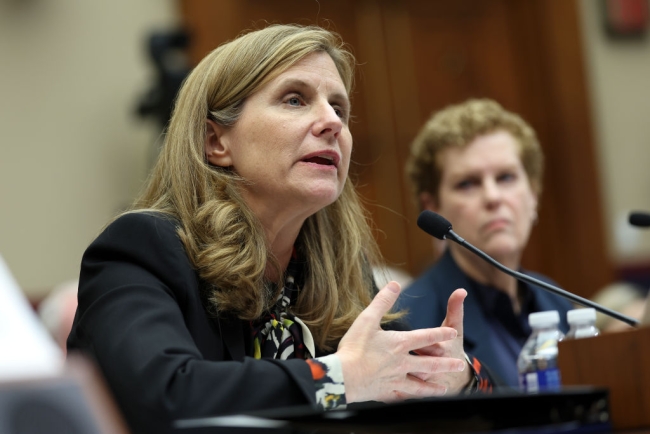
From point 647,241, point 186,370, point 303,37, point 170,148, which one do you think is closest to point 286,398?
point 186,370

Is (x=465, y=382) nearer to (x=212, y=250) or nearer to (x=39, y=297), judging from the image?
(x=212, y=250)

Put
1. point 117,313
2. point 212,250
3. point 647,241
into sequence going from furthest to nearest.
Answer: point 647,241 < point 212,250 < point 117,313

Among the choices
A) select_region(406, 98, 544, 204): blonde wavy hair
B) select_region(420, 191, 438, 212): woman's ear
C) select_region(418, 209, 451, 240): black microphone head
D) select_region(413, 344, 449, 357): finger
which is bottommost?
select_region(413, 344, 449, 357): finger

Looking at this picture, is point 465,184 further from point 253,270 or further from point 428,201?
point 253,270

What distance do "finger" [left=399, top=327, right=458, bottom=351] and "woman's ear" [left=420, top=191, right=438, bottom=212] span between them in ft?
4.55

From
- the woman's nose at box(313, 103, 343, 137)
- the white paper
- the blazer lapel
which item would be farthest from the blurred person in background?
the white paper

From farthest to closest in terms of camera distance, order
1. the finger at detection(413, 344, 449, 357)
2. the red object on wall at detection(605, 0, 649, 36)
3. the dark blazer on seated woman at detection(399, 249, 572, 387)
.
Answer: the red object on wall at detection(605, 0, 649, 36) → the dark blazer on seated woman at detection(399, 249, 572, 387) → the finger at detection(413, 344, 449, 357)

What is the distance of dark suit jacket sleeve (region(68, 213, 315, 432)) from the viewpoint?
52.7 inches

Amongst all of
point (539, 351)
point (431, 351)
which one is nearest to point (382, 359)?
point (431, 351)

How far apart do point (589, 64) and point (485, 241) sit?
11.2 ft

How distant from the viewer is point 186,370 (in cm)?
135

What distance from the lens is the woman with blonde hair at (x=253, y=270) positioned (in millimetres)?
1375

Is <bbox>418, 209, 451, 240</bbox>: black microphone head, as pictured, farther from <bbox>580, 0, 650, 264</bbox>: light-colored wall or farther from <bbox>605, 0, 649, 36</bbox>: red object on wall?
<bbox>605, 0, 649, 36</bbox>: red object on wall

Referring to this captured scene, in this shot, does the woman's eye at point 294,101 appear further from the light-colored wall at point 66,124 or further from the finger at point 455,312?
the light-colored wall at point 66,124
